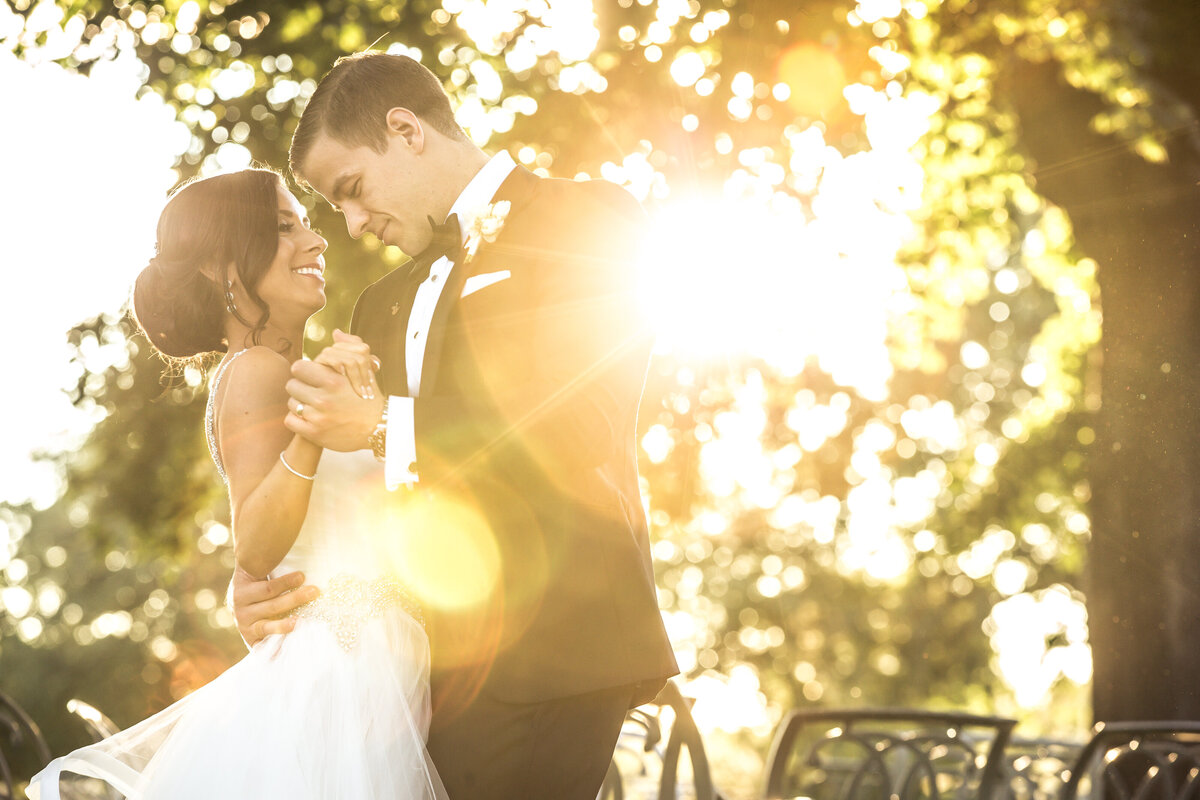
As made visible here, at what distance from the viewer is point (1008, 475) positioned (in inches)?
644

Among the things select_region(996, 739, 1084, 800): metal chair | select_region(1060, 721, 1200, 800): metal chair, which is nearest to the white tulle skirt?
select_region(1060, 721, 1200, 800): metal chair

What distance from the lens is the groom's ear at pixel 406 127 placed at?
9.53ft

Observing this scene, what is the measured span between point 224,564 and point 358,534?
1748cm

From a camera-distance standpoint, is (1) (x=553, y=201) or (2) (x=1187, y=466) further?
(2) (x=1187, y=466)

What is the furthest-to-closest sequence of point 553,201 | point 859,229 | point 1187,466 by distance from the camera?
point 859,229 < point 1187,466 < point 553,201

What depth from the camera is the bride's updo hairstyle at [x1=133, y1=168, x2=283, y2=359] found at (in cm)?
326

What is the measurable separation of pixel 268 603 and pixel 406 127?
1330 mm

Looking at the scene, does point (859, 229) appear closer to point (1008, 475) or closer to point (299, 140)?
point (299, 140)

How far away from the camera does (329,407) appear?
101 inches

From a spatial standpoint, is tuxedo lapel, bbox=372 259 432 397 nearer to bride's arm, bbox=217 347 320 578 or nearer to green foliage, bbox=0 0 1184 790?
bride's arm, bbox=217 347 320 578

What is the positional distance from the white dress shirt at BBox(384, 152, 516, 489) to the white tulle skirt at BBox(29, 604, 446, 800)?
54cm

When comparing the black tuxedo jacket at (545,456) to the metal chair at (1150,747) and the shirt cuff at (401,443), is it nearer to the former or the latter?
the shirt cuff at (401,443)

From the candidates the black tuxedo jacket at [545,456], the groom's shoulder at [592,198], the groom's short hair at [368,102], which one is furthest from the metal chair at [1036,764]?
the groom's short hair at [368,102]

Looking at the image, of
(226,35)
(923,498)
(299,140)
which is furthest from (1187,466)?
(923,498)
